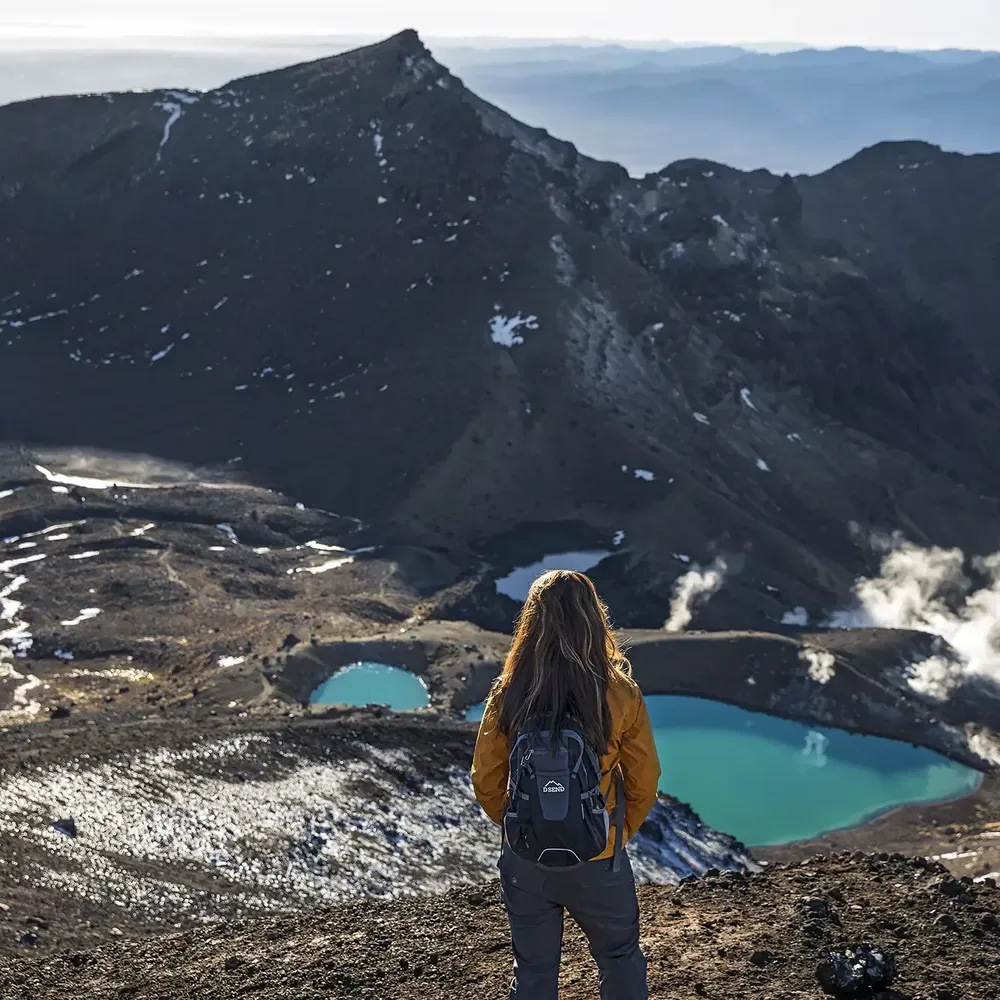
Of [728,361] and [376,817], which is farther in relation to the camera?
[728,361]

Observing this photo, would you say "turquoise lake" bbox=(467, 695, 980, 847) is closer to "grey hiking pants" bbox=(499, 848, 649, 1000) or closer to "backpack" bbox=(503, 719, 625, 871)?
"grey hiking pants" bbox=(499, 848, 649, 1000)

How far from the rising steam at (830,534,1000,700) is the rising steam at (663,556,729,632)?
1223 centimetres

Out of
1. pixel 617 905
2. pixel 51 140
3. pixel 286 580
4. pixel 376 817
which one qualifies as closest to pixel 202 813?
pixel 376 817

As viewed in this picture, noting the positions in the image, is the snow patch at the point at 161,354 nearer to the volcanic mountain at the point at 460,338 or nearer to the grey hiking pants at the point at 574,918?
the volcanic mountain at the point at 460,338

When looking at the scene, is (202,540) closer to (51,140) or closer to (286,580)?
(286,580)

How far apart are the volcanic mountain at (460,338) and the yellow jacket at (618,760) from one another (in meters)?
89.6

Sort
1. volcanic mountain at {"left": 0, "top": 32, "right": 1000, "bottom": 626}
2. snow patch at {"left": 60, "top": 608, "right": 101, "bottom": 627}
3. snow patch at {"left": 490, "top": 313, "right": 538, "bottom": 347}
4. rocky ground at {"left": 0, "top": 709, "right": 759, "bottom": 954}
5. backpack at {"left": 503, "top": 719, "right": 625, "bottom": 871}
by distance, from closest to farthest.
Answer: backpack at {"left": 503, "top": 719, "right": 625, "bottom": 871} → rocky ground at {"left": 0, "top": 709, "right": 759, "bottom": 954} → snow patch at {"left": 60, "top": 608, "right": 101, "bottom": 627} → volcanic mountain at {"left": 0, "top": 32, "right": 1000, "bottom": 626} → snow patch at {"left": 490, "top": 313, "right": 538, "bottom": 347}

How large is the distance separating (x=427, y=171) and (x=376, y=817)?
125 metres

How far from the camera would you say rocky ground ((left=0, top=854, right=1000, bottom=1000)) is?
15.5 metres

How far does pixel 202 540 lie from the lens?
340 ft

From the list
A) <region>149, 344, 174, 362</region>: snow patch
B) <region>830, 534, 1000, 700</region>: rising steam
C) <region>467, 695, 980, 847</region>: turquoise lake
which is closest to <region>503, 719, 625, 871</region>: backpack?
<region>467, 695, 980, 847</region>: turquoise lake

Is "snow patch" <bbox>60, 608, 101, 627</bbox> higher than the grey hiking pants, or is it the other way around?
the grey hiking pants

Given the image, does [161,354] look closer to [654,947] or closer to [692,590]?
[692,590]

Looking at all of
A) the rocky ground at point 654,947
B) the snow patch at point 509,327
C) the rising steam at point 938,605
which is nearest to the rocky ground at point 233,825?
the rocky ground at point 654,947
